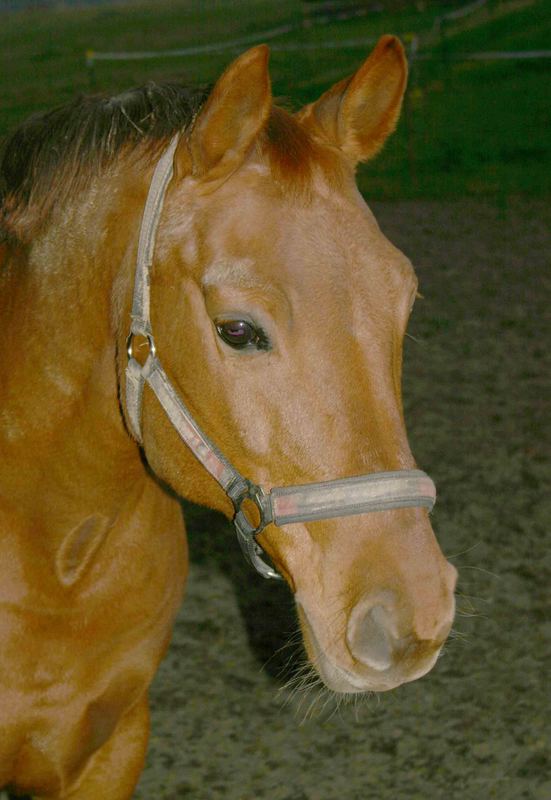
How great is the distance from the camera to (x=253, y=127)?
1649mm

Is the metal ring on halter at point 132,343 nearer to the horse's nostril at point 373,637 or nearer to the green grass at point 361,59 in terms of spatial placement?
the horse's nostril at point 373,637

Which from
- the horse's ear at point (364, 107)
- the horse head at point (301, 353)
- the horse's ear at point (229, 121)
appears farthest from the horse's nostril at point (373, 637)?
the horse's ear at point (364, 107)

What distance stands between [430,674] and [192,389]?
219 centimetres

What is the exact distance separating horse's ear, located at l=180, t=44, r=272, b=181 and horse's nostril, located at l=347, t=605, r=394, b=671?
81 cm

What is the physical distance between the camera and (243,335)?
1549mm

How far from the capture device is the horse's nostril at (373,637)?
1462 mm

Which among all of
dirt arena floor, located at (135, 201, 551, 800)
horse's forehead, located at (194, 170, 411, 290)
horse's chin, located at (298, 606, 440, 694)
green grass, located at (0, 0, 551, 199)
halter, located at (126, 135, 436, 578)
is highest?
horse's forehead, located at (194, 170, 411, 290)

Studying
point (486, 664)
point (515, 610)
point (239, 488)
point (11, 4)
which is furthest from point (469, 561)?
point (11, 4)

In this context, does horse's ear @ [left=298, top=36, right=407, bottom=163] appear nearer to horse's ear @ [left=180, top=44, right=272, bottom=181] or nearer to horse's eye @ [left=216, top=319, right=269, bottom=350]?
horse's ear @ [left=180, top=44, right=272, bottom=181]

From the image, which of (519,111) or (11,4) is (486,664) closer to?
(519,111)

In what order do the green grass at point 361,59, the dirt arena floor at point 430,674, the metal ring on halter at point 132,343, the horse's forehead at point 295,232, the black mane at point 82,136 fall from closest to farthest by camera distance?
1. the horse's forehead at point 295,232
2. the metal ring on halter at point 132,343
3. the black mane at point 82,136
4. the dirt arena floor at point 430,674
5. the green grass at point 361,59

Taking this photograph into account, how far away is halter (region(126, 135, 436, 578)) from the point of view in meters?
1.54

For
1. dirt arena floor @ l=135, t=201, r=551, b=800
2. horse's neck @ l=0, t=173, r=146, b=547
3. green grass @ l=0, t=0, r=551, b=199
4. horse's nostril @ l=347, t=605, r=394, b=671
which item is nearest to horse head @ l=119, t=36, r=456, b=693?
horse's nostril @ l=347, t=605, r=394, b=671

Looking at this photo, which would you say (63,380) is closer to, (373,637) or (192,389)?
(192,389)
